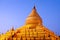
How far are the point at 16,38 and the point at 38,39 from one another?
141 inches

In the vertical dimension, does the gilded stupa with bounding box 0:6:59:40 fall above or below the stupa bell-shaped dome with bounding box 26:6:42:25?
below

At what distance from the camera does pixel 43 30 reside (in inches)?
1497

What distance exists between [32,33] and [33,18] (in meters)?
6.21

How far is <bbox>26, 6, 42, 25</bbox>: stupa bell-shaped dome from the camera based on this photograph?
4166 centimetres

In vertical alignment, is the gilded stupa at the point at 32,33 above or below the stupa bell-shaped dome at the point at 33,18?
below

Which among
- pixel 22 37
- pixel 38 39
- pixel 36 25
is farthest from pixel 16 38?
pixel 36 25

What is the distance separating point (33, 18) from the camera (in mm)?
41812

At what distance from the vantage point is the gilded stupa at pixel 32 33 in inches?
1399

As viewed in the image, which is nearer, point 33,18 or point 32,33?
point 32,33

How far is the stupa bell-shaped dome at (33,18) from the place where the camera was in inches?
1640

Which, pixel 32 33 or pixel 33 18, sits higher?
pixel 33 18

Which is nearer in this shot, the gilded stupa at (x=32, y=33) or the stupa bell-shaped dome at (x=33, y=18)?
the gilded stupa at (x=32, y=33)

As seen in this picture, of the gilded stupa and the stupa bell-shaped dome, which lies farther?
the stupa bell-shaped dome

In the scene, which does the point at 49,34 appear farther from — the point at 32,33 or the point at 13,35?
the point at 13,35
